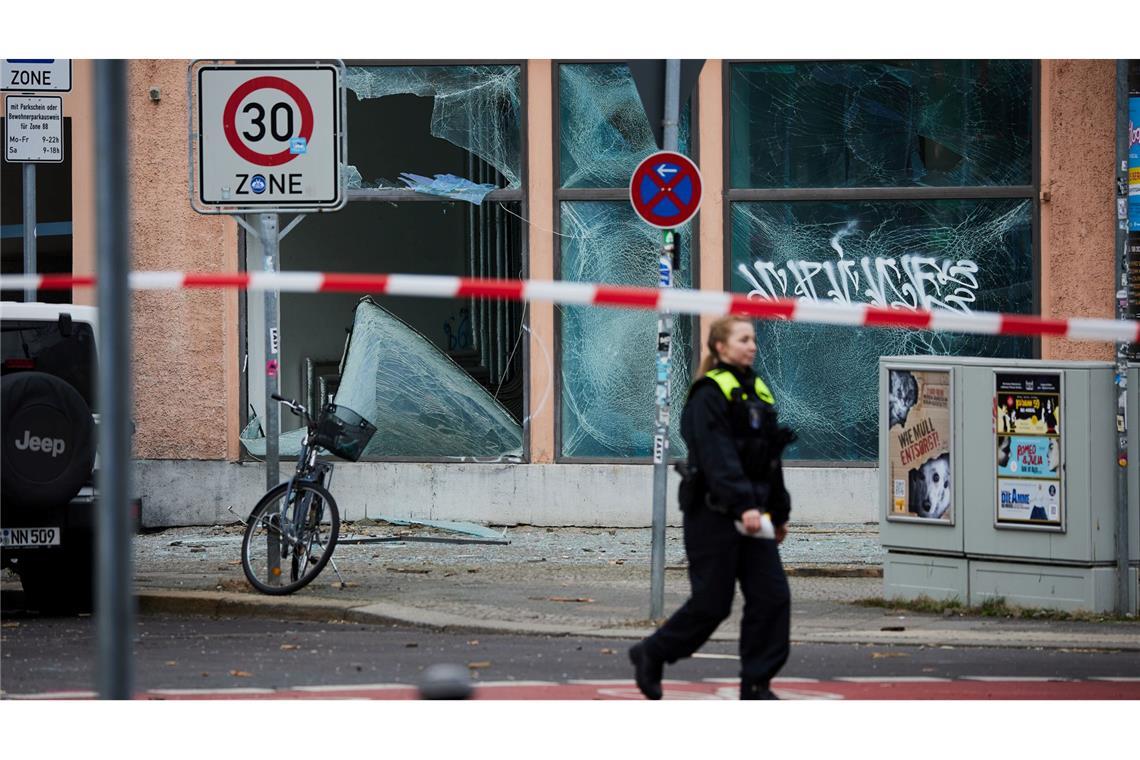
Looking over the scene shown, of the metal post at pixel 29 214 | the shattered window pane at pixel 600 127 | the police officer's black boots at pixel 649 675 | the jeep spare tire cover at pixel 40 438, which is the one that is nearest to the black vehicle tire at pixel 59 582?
the jeep spare tire cover at pixel 40 438

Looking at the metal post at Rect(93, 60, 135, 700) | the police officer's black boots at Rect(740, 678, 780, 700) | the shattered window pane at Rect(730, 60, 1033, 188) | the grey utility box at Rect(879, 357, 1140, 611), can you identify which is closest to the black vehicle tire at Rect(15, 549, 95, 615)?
the grey utility box at Rect(879, 357, 1140, 611)

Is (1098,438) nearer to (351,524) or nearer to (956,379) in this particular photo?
(956,379)

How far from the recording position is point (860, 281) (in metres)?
14.2

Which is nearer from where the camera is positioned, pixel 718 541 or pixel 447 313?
pixel 718 541

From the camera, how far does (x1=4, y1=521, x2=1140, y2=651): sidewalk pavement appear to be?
9768 mm

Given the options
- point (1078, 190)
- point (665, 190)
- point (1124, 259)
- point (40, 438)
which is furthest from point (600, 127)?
point (40, 438)

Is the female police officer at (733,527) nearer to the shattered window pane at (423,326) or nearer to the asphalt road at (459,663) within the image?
the asphalt road at (459,663)

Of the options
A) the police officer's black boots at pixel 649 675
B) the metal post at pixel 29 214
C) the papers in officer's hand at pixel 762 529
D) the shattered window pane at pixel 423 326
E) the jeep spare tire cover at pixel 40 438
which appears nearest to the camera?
the papers in officer's hand at pixel 762 529

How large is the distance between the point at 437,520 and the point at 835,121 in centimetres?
443

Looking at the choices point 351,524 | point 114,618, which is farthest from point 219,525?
point 114,618

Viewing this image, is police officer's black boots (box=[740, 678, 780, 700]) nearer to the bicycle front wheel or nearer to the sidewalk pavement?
the sidewalk pavement

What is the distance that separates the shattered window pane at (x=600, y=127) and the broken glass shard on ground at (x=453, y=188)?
2.22 feet

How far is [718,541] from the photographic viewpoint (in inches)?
291

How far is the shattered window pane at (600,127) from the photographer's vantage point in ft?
47.1
